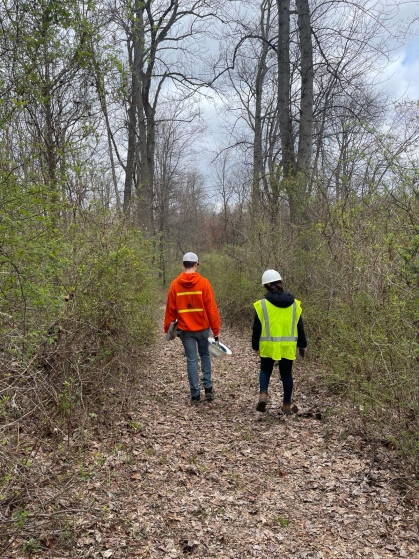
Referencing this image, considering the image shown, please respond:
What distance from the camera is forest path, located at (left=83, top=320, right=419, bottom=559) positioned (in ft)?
10.7

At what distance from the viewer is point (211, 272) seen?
62.7ft

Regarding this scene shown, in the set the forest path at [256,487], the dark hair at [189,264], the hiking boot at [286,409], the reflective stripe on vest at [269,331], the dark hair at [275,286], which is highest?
the dark hair at [189,264]

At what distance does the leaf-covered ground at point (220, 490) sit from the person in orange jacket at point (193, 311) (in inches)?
30.1

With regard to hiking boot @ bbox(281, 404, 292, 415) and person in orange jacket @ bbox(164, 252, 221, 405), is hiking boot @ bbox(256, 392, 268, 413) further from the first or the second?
person in orange jacket @ bbox(164, 252, 221, 405)

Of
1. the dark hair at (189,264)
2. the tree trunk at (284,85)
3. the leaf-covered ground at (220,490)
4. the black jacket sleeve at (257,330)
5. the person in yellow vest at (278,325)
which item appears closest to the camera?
the leaf-covered ground at (220,490)

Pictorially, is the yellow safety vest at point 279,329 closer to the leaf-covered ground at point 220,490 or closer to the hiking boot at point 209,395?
the leaf-covered ground at point 220,490

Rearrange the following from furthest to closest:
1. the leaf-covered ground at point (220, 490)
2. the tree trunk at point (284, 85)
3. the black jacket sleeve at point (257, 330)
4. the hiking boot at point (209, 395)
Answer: the tree trunk at point (284, 85), the hiking boot at point (209, 395), the black jacket sleeve at point (257, 330), the leaf-covered ground at point (220, 490)

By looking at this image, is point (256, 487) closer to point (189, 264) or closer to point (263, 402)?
point (263, 402)

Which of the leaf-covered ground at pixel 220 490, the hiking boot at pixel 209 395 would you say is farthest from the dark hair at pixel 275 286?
the hiking boot at pixel 209 395

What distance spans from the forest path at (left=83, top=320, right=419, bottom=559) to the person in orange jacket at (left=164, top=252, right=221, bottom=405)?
2.47 feet

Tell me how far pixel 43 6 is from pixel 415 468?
627 cm

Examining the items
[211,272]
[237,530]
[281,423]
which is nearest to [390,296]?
[281,423]

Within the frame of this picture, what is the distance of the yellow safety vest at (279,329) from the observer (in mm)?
5363

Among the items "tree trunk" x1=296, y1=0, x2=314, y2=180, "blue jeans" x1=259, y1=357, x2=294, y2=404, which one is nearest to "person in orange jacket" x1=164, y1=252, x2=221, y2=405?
"blue jeans" x1=259, y1=357, x2=294, y2=404
